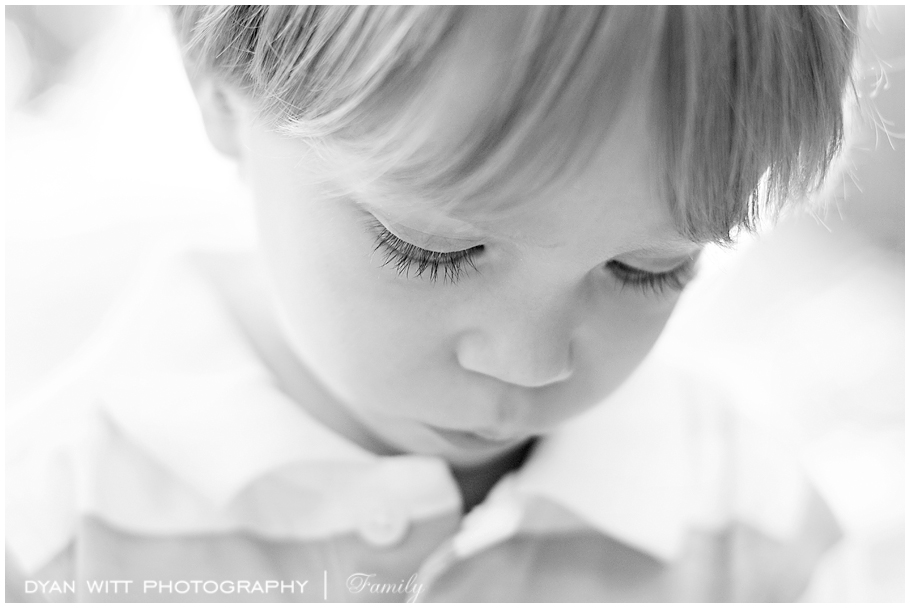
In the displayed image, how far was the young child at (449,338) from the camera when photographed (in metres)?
0.34

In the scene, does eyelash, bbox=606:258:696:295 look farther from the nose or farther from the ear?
the ear

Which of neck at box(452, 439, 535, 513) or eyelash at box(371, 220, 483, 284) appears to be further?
neck at box(452, 439, 535, 513)

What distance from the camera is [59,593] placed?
1.72 feet

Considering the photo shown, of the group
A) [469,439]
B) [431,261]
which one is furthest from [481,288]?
[469,439]

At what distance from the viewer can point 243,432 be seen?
1.72ft

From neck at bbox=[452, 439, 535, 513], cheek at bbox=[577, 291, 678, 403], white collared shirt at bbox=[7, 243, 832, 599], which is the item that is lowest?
neck at bbox=[452, 439, 535, 513]

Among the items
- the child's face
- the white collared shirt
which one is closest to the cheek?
the child's face

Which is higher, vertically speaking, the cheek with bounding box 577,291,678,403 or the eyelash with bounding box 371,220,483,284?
the eyelash with bounding box 371,220,483,284

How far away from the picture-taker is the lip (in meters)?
0.51

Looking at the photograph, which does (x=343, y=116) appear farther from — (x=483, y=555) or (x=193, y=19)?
(x=483, y=555)

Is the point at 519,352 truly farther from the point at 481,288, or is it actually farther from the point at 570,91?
the point at 570,91

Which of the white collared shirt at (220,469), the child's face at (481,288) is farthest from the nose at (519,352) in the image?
the white collared shirt at (220,469)

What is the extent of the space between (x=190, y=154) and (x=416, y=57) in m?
0.28

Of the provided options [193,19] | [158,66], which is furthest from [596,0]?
[158,66]
